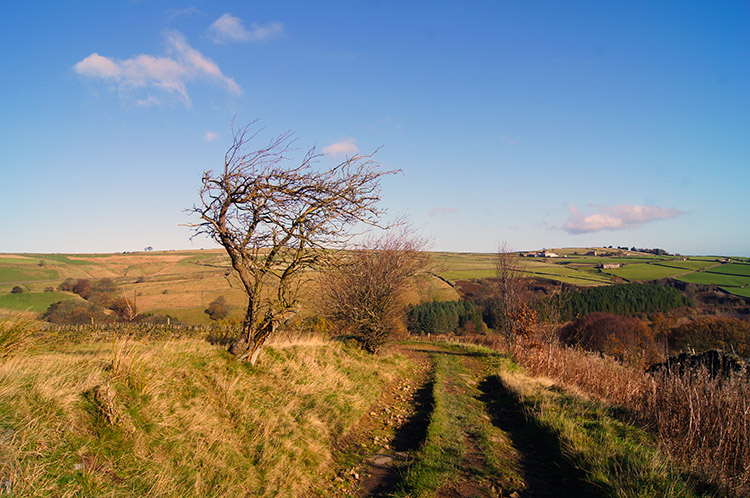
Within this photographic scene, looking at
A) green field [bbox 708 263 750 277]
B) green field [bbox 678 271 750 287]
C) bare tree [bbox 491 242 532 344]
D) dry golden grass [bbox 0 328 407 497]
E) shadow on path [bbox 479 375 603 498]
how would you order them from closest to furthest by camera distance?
dry golden grass [bbox 0 328 407 497], shadow on path [bbox 479 375 603 498], bare tree [bbox 491 242 532 344], green field [bbox 678 271 750 287], green field [bbox 708 263 750 277]

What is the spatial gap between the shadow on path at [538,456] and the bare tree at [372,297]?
6472 mm

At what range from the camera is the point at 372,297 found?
51.9 feet

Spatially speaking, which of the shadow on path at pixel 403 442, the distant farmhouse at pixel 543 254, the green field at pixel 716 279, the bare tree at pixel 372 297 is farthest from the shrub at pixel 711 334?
the distant farmhouse at pixel 543 254

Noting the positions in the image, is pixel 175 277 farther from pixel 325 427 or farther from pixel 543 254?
pixel 543 254

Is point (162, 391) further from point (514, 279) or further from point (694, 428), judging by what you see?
point (514, 279)

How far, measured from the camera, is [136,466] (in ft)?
13.0

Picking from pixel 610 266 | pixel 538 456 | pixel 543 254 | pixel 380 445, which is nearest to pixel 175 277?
pixel 380 445

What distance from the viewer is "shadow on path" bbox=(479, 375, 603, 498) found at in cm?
492

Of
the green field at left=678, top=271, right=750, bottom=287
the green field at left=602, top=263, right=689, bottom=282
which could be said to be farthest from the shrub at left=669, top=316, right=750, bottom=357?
the green field at left=602, top=263, right=689, bottom=282

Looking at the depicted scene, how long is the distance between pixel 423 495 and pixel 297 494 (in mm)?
1548

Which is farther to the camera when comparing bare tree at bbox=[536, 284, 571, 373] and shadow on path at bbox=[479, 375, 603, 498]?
bare tree at bbox=[536, 284, 571, 373]

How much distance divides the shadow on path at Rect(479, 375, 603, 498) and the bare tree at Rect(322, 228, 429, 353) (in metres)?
6.47

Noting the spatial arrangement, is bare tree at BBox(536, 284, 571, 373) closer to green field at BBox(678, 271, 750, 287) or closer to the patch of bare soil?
the patch of bare soil

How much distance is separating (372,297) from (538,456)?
1010 cm
